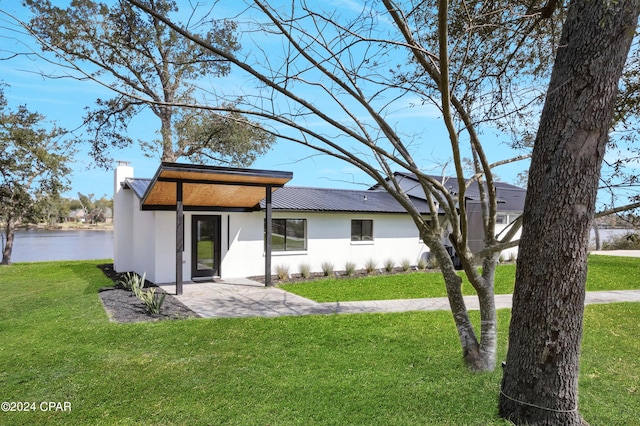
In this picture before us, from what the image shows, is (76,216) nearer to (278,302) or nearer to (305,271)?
(305,271)

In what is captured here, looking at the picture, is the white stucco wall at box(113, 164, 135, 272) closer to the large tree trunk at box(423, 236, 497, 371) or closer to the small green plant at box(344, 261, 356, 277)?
the small green plant at box(344, 261, 356, 277)

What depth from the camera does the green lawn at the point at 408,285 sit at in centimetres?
1059

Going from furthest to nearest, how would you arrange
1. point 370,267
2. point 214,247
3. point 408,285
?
point 370,267, point 214,247, point 408,285

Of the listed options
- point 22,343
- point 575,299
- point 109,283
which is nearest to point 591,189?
point 575,299

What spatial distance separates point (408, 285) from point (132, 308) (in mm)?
7732

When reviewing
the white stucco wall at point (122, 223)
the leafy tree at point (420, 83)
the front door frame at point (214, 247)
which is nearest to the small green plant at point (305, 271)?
the front door frame at point (214, 247)

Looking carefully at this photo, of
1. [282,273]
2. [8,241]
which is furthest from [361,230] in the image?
[8,241]

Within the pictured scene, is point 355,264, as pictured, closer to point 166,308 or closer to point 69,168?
point 166,308

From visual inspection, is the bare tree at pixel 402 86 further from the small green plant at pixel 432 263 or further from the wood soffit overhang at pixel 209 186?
the small green plant at pixel 432 263

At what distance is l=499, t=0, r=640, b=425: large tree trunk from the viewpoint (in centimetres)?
313

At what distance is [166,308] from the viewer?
8.45m

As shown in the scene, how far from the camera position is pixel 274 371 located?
490 centimetres

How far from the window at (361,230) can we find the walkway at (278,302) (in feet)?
18.9

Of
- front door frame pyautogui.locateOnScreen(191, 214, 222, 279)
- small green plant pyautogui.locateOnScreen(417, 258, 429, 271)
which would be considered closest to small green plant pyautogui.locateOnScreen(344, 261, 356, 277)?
small green plant pyautogui.locateOnScreen(417, 258, 429, 271)
